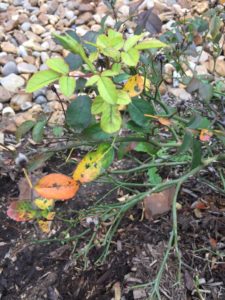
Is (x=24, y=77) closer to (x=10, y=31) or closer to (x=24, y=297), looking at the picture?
(x=10, y=31)

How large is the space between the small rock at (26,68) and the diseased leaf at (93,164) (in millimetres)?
1531

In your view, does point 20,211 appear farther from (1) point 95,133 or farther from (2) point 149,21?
(2) point 149,21

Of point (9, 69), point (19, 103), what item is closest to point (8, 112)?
point (19, 103)

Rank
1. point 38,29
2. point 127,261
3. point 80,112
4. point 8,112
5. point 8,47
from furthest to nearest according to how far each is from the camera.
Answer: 1. point 38,29
2. point 8,47
3. point 8,112
4. point 127,261
5. point 80,112

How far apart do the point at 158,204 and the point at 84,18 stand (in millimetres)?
1476

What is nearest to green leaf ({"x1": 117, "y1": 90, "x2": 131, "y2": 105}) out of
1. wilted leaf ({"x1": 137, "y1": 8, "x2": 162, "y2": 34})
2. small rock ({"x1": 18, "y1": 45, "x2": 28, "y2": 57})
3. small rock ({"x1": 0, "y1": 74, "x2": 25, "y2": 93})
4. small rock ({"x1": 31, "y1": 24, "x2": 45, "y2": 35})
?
wilted leaf ({"x1": 137, "y1": 8, "x2": 162, "y2": 34})

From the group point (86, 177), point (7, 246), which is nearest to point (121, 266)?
point (7, 246)

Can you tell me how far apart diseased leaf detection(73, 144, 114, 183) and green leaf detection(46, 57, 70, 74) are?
21 centimetres

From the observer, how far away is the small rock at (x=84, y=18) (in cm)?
272

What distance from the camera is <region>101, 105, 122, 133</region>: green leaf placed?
0.83m

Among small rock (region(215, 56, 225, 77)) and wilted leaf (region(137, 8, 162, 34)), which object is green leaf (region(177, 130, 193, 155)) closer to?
wilted leaf (region(137, 8, 162, 34))

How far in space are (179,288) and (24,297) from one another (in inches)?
18.2

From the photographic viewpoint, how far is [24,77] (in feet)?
7.80

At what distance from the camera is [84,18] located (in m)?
2.73
